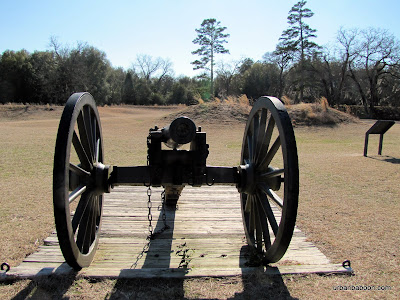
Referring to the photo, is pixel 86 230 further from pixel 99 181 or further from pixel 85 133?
pixel 85 133

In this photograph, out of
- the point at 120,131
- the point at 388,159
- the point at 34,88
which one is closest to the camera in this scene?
the point at 388,159

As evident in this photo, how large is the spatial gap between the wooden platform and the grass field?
0.37 ft

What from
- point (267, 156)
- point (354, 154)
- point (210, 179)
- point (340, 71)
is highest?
point (340, 71)

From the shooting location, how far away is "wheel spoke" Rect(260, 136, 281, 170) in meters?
2.83

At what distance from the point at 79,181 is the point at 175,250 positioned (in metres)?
1.25

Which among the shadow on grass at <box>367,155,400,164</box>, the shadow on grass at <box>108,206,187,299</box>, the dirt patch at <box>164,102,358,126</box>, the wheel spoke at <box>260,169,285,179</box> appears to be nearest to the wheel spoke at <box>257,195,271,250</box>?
the wheel spoke at <box>260,169,285,179</box>

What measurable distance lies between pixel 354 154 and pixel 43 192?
29.0 feet

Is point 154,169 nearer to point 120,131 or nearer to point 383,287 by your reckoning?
point 383,287

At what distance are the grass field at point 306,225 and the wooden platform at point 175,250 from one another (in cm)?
11

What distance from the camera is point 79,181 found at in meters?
2.86

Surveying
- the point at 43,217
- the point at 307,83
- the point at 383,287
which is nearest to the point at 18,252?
the point at 43,217

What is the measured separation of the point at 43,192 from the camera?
5789 mm

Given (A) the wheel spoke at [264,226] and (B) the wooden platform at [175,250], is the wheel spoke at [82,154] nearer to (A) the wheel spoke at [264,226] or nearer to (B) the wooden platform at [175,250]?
(B) the wooden platform at [175,250]

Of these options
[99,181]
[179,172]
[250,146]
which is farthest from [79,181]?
[250,146]
